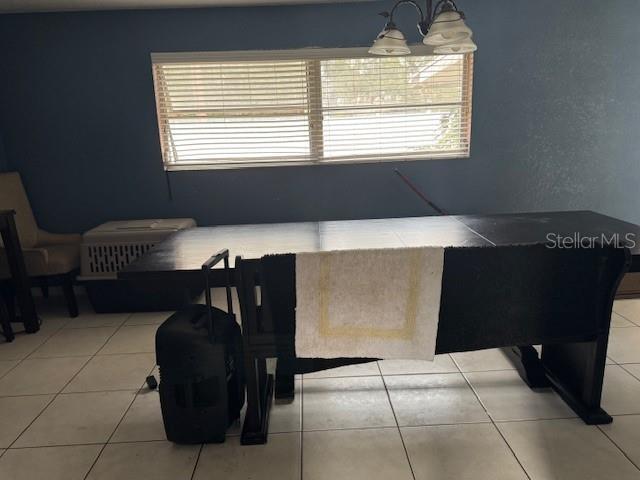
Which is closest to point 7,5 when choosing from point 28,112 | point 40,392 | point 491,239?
point 28,112

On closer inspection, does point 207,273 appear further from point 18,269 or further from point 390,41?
point 18,269

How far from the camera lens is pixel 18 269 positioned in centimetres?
296

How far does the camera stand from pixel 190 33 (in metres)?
3.44

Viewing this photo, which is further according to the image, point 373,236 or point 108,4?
point 108,4

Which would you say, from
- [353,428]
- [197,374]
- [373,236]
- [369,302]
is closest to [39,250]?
[197,374]

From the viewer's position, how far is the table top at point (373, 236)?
1.96m

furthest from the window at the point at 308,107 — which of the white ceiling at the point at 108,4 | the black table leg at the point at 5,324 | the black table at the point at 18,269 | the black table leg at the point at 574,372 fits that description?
the black table leg at the point at 574,372

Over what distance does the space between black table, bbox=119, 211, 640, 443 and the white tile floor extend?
10cm

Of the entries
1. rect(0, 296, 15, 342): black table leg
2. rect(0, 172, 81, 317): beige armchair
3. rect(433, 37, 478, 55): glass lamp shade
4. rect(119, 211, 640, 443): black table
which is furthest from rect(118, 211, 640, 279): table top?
rect(0, 296, 15, 342): black table leg

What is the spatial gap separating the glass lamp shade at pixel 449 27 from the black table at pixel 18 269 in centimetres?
267

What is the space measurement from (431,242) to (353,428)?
34.5 inches

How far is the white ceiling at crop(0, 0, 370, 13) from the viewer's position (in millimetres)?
3135

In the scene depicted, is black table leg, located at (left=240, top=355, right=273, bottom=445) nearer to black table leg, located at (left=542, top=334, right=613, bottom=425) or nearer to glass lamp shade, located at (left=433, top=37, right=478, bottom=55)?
black table leg, located at (left=542, top=334, right=613, bottom=425)

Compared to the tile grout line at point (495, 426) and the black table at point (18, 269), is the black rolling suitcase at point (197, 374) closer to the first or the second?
the tile grout line at point (495, 426)
